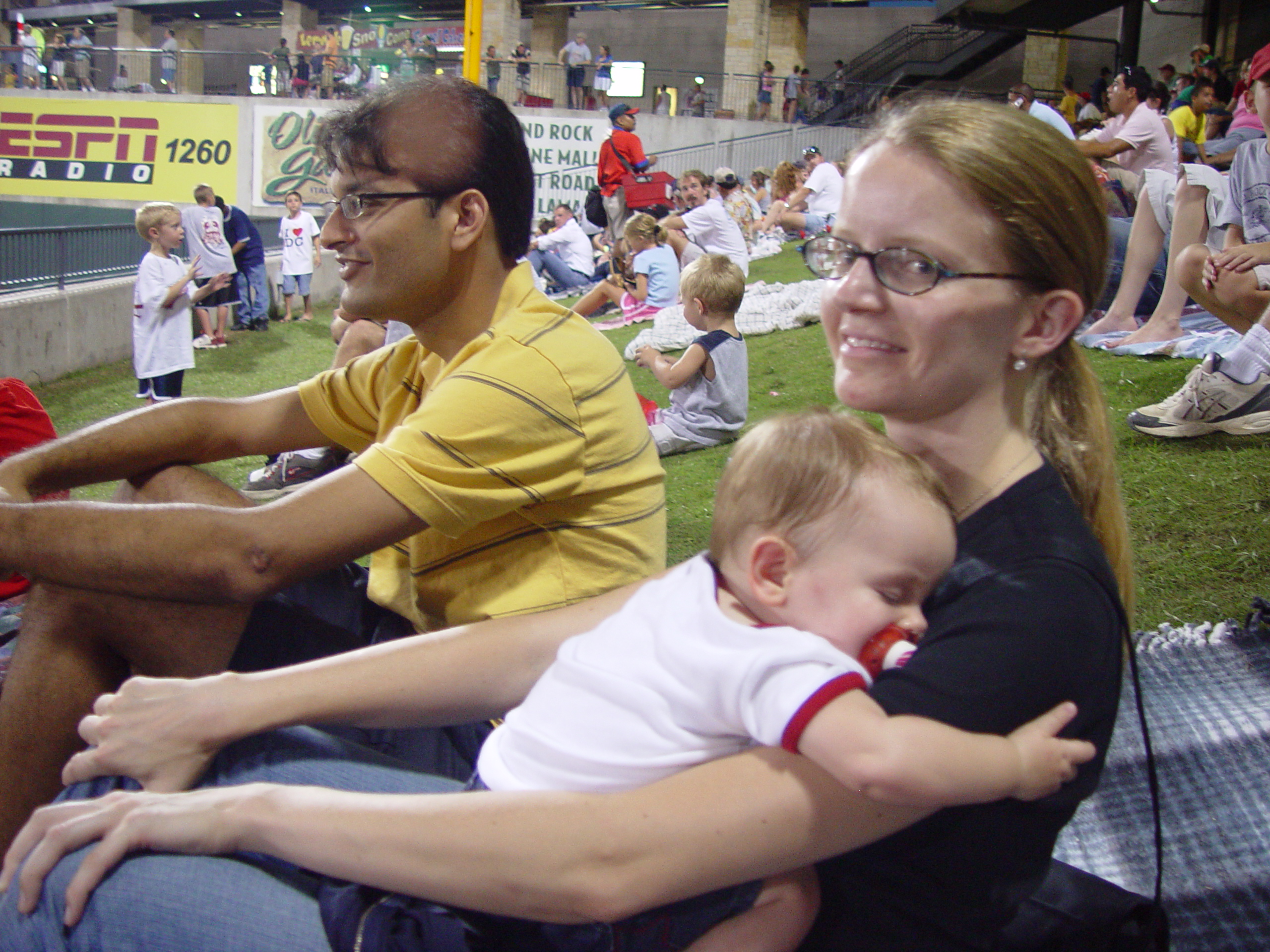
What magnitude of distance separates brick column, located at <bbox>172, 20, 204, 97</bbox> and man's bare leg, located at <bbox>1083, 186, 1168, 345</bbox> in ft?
77.1

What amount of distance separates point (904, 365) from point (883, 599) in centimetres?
33

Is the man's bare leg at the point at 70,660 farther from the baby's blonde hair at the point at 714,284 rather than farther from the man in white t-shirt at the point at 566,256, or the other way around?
the man in white t-shirt at the point at 566,256

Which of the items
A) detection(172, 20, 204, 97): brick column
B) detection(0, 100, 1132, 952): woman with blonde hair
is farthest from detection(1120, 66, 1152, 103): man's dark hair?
detection(172, 20, 204, 97): brick column

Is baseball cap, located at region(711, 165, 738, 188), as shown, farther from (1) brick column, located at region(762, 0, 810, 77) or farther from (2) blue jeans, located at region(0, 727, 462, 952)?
(1) brick column, located at region(762, 0, 810, 77)

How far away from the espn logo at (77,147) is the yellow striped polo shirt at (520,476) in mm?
24723

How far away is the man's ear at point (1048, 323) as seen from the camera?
1.33 metres

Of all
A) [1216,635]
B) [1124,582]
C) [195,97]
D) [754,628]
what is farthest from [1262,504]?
[195,97]

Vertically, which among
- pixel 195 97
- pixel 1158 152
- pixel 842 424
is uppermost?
pixel 195 97

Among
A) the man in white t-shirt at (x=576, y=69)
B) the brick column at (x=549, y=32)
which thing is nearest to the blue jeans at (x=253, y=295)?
the man in white t-shirt at (x=576, y=69)

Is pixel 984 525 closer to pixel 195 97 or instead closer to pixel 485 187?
pixel 485 187

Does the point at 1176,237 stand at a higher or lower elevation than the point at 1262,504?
higher

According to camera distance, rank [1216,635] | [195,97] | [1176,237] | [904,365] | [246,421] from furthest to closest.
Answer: [195,97], [1176,237], [1216,635], [246,421], [904,365]

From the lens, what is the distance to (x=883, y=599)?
122 centimetres

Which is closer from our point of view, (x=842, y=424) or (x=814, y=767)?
(x=814, y=767)
